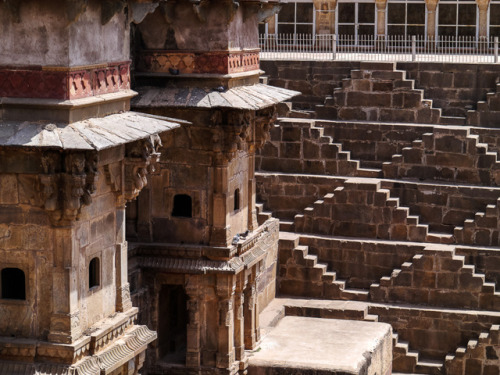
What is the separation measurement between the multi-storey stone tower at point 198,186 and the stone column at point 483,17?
12382 mm

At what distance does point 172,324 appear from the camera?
22047mm

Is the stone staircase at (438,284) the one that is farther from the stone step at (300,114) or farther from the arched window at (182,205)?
the arched window at (182,205)

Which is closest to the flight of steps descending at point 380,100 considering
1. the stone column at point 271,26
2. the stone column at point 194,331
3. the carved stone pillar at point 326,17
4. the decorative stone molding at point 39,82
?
the carved stone pillar at point 326,17

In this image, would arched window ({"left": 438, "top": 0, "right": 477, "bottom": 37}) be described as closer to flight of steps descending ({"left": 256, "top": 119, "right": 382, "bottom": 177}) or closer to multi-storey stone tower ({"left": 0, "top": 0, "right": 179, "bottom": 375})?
flight of steps descending ({"left": 256, "top": 119, "right": 382, "bottom": 177})

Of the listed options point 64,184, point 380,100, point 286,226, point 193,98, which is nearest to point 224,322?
point 193,98

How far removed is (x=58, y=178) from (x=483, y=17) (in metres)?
20.2

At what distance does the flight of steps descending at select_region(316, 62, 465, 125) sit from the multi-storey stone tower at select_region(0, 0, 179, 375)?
492 inches

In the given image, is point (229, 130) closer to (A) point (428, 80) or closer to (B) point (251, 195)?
(B) point (251, 195)

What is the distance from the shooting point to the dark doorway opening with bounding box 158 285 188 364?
21234mm

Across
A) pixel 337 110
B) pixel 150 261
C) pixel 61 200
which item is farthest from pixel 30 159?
pixel 337 110

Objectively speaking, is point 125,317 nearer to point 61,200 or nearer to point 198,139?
point 61,200

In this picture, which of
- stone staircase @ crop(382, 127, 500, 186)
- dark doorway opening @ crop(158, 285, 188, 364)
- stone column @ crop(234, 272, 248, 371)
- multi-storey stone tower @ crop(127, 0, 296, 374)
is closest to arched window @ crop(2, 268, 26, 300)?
multi-storey stone tower @ crop(127, 0, 296, 374)

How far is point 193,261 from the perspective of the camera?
2072 centimetres

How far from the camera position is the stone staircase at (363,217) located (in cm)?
2556
